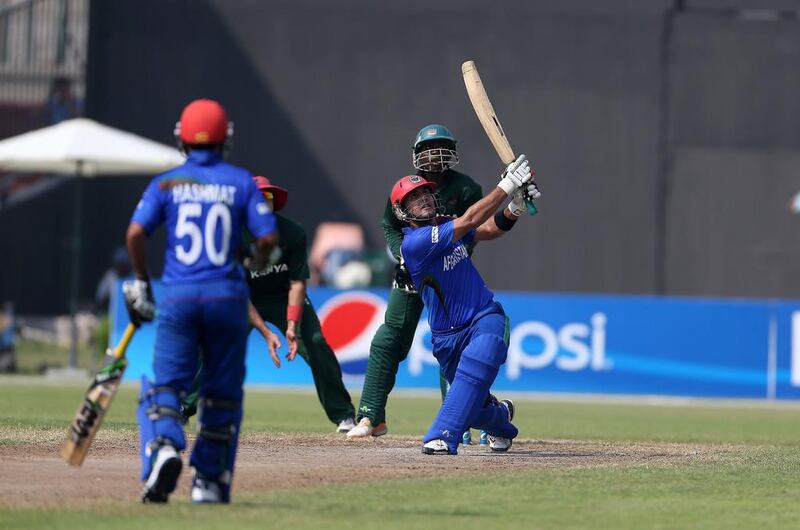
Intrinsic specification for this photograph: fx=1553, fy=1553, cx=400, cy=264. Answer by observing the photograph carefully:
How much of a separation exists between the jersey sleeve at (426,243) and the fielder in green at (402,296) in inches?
40.8

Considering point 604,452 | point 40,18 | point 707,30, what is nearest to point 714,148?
point 707,30

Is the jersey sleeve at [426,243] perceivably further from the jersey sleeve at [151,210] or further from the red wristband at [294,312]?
the jersey sleeve at [151,210]

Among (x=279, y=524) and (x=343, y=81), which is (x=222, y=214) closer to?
(x=279, y=524)

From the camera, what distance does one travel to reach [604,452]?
11.2 m

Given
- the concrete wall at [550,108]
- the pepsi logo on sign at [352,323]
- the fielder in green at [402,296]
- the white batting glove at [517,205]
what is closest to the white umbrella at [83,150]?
the pepsi logo on sign at [352,323]

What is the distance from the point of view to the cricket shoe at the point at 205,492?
764cm

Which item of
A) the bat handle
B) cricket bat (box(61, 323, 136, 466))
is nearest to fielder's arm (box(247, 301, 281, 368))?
the bat handle

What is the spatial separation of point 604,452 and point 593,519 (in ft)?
12.3

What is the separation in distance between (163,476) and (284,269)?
14.7 feet

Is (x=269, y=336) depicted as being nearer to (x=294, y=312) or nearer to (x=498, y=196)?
(x=294, y=312)

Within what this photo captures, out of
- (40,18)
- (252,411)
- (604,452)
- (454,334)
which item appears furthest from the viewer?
(40,18)

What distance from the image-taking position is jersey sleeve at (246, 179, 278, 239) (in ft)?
25.1

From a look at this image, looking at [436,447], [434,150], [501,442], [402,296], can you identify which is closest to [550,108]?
[434,150]

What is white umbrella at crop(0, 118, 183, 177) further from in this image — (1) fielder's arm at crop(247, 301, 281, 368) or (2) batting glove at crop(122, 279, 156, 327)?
(2) batting glove at crop(122, 279, 156, 327)
